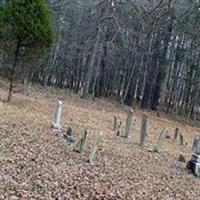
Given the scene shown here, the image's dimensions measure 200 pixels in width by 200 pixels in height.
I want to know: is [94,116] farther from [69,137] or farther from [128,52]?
[128,52]

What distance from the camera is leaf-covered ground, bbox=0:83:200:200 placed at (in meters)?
8.50

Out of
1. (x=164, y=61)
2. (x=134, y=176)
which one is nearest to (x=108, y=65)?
(x=164, y=61)

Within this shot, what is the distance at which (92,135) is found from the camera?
49.1 feet

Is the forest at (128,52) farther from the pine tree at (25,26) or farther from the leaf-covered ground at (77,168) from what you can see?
the leaf-covered ground at (77,168)

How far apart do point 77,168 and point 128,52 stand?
29650 mm

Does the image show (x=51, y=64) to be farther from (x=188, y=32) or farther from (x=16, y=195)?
(x=16, y=195)

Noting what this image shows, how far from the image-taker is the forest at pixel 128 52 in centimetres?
3238

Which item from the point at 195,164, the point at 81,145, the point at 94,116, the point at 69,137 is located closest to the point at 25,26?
the point at 94,116

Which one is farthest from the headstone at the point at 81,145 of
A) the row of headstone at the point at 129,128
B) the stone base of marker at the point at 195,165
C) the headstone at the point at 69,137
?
the row of headstone at the point at 129,128

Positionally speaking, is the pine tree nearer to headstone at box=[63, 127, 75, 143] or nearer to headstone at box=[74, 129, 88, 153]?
headstone at box=[63, 127, 75, 143]

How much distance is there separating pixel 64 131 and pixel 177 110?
2766 centimetres

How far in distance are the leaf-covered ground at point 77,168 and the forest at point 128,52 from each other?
614 inches

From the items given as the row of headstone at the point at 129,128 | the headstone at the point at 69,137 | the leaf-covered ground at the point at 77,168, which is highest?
the row of headstone at the point at 129,128

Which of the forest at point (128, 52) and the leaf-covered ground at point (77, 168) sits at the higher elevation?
the forest at point (128, 52)
